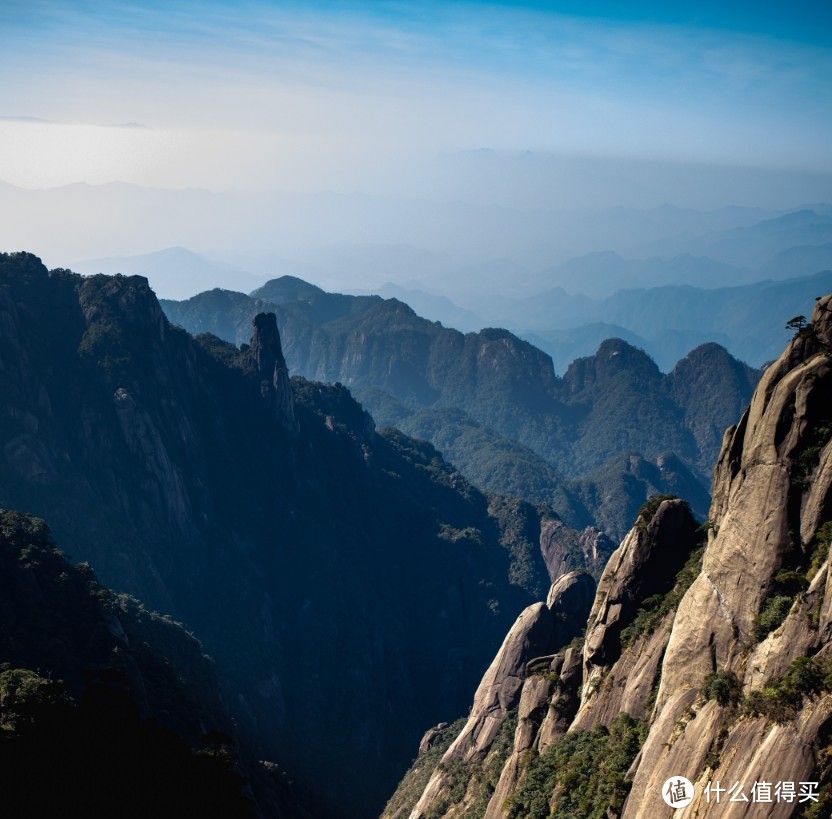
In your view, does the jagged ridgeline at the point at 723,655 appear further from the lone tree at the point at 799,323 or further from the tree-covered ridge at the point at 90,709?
the tree-covered ridge at the point at 90,709

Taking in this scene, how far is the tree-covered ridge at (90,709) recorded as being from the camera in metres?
37.8

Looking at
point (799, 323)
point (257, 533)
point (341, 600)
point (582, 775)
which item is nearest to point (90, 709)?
point (582, 775)

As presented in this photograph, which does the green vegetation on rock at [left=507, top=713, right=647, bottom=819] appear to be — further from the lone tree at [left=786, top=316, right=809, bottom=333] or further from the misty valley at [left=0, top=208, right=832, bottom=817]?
the lone tree at [left=786, top=316, right=809, bottom=333]

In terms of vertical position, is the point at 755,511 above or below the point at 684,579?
above

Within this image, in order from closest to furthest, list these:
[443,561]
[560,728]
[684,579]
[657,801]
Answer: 1. [657,801]
2. [684,579]
3. [560,728]
4. [443,561]

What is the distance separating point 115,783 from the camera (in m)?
38.9

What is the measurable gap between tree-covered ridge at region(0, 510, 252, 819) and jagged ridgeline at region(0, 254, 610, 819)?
17006mm

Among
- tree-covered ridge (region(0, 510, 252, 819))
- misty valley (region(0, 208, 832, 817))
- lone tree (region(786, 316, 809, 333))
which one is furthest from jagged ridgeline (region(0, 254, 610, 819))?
lone tree (region(786, 316, 809, 333))

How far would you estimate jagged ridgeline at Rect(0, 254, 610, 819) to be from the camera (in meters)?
92.1

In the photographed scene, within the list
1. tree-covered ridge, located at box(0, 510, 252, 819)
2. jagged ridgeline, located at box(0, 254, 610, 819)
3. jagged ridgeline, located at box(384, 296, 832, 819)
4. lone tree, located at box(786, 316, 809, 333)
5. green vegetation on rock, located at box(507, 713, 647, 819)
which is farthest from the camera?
jagged ridgeline, located at box(0, 254, 610, 819)

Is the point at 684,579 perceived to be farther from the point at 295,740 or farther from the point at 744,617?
the point at 295,740

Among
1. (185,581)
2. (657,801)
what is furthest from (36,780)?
(185,581)

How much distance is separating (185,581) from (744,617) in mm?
78166

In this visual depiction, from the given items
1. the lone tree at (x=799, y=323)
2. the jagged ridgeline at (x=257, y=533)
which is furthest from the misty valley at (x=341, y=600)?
the lone tree at (x=799, y=323)
